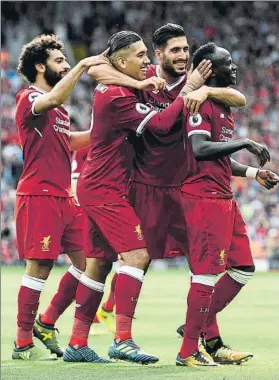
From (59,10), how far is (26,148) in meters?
21.5

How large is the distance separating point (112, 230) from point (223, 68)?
125 centimetres

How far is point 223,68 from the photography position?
6.73 meters

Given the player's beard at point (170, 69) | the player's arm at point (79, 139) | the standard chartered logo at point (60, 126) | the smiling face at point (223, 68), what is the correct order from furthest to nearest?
the player's arm at point (79, 139) → the standard chartered logo at point (60, 126) → the player's beard at point (170, 69) → the smiling face at point (223, 68)

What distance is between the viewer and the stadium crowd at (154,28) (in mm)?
25688

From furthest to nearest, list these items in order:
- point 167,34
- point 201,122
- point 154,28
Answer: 1. point 154,28
2. point 167,34
3. point 201,122

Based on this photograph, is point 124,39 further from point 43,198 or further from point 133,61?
point 43,198

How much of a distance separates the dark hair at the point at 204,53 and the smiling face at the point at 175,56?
0.78 feet

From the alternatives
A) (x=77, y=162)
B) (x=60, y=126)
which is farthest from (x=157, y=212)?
(x=77, y=162)

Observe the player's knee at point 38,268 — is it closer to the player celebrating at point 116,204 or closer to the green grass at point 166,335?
the player celebrating at point 116,204

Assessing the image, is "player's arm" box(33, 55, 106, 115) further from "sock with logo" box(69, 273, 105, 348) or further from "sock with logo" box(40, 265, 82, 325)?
"sock with logo" box(40, 265, 82, 325)

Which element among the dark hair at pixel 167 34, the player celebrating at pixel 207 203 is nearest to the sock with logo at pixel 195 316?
the player celebrating at pixel 207 203

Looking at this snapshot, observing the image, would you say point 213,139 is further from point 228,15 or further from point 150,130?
point 228,15

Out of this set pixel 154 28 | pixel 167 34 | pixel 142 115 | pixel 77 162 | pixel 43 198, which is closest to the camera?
pixel 142 115

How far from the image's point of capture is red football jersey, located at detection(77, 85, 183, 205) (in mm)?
6871
